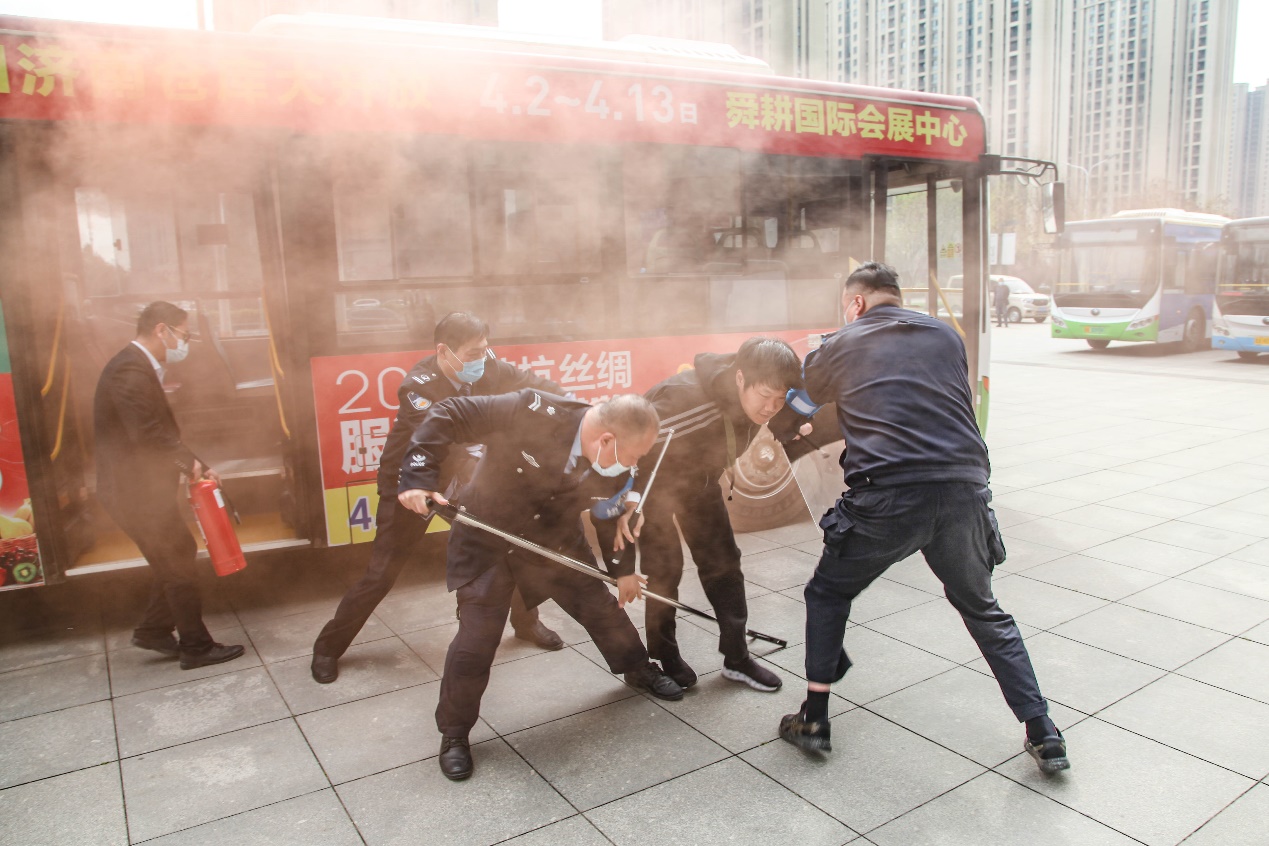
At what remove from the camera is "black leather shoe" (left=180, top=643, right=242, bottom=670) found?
3738 mm

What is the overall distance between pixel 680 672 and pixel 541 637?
743 mm

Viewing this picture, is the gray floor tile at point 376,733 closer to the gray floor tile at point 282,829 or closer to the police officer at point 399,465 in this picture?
the gray floor tile at point 282,829

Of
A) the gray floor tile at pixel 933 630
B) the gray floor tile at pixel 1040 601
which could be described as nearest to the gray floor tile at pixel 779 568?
the gray floor tile at pixel 933 630

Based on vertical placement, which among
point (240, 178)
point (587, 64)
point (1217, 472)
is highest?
point (587, 64)

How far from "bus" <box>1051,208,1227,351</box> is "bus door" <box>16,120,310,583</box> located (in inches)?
595

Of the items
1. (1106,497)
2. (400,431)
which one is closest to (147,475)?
(400,431)

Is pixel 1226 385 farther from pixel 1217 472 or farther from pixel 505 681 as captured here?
pixel 505 681

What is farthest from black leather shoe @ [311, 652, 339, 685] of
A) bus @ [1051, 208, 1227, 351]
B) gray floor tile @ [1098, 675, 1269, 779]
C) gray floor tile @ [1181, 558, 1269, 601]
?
bus @ [1051, 208, 1227, 351]

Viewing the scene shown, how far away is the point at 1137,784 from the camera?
2.72 meters

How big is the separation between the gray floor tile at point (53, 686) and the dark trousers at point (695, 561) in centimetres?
229

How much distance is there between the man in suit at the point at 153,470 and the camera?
11.7ft

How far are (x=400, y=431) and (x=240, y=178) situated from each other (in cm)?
198

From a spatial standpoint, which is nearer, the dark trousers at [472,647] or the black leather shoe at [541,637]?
the dark trousers at [472,647]

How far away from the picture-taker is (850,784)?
2775mm
